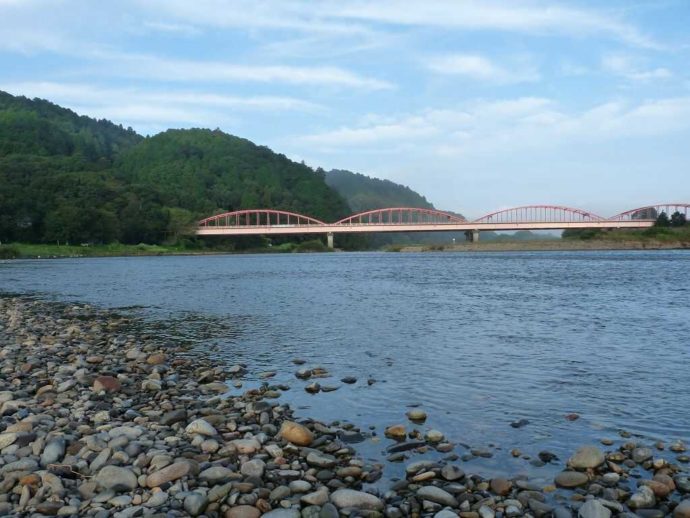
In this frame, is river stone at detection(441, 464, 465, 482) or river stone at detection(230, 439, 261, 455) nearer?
river stone at detection(441, 464, 465, 482)

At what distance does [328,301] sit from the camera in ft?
85.7

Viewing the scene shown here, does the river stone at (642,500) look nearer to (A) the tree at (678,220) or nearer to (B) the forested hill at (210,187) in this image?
(A) the tree at (678,220)

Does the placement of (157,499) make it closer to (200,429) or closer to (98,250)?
(200,429)

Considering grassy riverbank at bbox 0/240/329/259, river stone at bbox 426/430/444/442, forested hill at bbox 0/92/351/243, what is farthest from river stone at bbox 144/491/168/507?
forested hill at bbox 0/92/351/243

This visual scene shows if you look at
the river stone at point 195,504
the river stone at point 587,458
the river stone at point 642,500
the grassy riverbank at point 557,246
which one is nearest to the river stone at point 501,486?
the river stone at point 587,458

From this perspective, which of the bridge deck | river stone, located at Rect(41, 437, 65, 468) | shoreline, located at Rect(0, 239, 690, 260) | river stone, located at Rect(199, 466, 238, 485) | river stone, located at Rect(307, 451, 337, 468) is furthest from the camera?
the bridge deck

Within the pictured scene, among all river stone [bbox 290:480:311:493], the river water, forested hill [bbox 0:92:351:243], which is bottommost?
the river water

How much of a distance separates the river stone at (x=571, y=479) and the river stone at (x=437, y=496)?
4.19 ft

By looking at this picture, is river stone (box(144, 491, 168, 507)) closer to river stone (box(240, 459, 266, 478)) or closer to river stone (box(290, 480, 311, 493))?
river stone (box(240, 459, 266, 478))

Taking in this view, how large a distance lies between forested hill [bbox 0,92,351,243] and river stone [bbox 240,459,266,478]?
348 feet

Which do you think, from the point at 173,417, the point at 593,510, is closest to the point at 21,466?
the point at 173,417

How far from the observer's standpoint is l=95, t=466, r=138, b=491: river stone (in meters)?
5.80

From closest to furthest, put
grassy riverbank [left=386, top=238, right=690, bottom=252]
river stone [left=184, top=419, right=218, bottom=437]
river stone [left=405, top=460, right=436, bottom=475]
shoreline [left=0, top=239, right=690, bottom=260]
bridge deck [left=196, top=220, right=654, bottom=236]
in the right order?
river stone [left=405, top=460, right=436, bottom=475] → river stone [left=184, top=419, right=218, bottom=437] → shoreline [left=0, top=239, right=690, bottom=260] → grassy riverbank [left=386, top=238, right=690, bottom=252] → bridge deck [left=196, top=220, right=654, bottom=236]

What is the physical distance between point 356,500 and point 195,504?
1.50 meters
